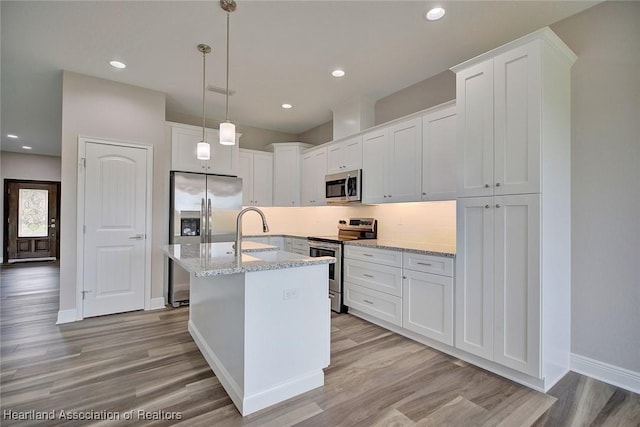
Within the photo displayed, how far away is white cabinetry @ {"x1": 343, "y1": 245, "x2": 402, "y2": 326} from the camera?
3.10 metres

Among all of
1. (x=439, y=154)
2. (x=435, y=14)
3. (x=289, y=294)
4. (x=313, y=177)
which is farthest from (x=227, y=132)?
(x=313, y=177)

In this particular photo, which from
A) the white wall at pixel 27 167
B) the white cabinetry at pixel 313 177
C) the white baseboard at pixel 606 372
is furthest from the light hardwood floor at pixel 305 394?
the white wall at pixel 27 167

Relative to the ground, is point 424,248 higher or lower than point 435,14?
lower

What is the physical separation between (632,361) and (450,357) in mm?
1200

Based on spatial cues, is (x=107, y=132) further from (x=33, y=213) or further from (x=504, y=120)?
(x=33, y=213)

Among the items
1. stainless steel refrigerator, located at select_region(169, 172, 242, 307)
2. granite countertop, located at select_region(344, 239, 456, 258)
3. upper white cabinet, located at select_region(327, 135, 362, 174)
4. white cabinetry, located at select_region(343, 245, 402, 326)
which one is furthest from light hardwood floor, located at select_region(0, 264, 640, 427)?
upper white cabinet, located at select_region(327, 135, 362, 174)

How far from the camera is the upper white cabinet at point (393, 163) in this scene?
331cm

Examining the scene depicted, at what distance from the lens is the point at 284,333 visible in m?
2.01

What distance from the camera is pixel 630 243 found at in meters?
2.15

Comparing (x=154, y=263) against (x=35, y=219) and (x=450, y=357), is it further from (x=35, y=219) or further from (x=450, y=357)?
(x=35, y=219)

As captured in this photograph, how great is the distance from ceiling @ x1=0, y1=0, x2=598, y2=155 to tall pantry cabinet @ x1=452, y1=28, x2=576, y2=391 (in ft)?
1.68

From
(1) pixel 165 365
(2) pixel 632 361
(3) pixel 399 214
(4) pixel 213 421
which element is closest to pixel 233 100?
(3) pixel 399 214

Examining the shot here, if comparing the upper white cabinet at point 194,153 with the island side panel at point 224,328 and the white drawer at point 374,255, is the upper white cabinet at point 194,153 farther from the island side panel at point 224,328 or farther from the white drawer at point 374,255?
the white drawer at point 374,255

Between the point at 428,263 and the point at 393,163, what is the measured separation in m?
1.32
